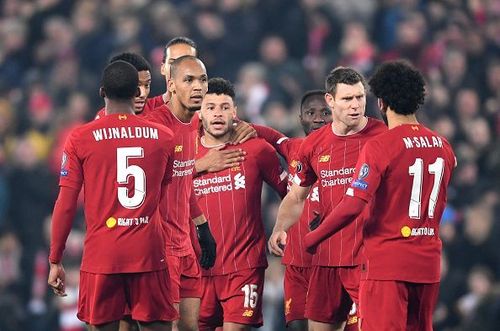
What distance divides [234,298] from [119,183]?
2.36m

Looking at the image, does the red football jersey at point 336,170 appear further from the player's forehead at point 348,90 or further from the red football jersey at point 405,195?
the red football jersey at point 405,195

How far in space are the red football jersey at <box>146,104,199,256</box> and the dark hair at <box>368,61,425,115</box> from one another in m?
1.81

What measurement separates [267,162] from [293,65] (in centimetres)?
659

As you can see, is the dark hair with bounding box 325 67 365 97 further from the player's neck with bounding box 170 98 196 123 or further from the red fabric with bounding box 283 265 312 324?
the red fabric with bounding box 283 265 312 324

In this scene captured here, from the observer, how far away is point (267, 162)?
11898 mm

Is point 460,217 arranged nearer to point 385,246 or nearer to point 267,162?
point 267,162

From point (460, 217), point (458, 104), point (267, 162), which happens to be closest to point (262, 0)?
point (458, 104)

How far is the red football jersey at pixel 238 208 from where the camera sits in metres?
11.8

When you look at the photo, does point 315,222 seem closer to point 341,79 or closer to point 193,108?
point 341,79

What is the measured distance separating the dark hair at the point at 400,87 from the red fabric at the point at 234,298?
2.55 metres

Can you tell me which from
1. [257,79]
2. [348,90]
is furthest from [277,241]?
[257,79]

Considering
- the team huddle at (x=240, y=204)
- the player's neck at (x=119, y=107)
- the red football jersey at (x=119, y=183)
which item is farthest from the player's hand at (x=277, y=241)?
the player's neck at (x=119, y=107)

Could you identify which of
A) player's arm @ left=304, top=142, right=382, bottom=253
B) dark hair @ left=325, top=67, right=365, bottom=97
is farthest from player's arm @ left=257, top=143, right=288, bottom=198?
player's arm @ left=304, top=142, right=382, bottom=253

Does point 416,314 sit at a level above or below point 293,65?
below
